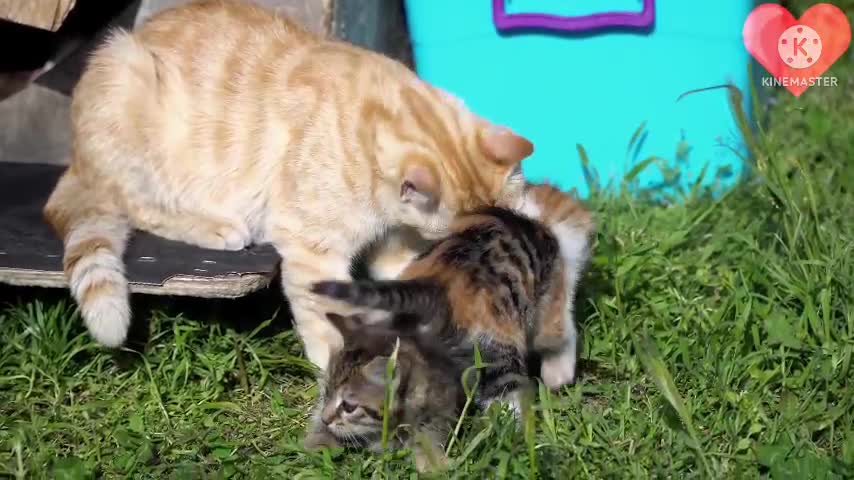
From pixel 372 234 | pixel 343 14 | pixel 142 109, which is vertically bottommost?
pixel 372 234

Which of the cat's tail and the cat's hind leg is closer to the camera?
the cat's tail

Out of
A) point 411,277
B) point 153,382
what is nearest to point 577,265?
point 411,277

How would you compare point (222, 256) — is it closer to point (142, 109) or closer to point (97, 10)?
point (142, 109)

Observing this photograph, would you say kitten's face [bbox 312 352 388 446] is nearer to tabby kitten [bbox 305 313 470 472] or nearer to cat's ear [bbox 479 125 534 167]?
tabby kitten [bbox 305 313 470 472]

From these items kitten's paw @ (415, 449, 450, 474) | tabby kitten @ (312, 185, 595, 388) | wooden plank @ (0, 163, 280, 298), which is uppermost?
tabby kitten @ (312, 185, 595, 388)

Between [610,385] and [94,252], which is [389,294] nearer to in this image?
[610,385]

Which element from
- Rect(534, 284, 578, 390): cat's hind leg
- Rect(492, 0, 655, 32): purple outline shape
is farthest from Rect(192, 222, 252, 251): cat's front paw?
Rect(492, 0, 655, 32): purple outline shape

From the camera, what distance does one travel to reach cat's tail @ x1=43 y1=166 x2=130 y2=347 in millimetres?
2705

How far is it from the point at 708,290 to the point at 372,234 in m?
1.33

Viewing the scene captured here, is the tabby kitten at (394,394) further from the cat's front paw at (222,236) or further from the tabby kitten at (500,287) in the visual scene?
the cat's front paw at (222,236)

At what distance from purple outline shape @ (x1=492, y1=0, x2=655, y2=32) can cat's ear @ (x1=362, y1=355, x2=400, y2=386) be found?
73.8 inches

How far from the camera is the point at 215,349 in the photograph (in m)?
3.12

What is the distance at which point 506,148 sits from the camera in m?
2.87

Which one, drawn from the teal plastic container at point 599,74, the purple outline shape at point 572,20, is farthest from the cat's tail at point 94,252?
the purple outline shape at point 572,20
